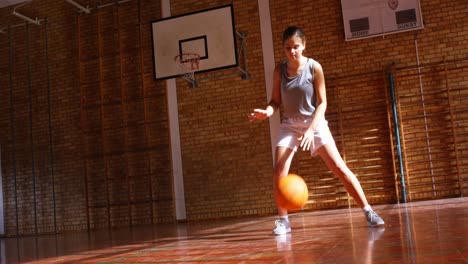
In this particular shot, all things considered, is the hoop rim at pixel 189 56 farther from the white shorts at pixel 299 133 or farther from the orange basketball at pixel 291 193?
the orange basketball at pixel 291 193

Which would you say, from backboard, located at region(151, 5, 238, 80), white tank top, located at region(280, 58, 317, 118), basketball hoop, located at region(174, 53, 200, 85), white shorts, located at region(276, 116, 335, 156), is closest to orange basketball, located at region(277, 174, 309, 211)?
white shorts, located at region(276, 116, 335, 156)

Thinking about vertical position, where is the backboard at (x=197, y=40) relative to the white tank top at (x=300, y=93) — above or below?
above

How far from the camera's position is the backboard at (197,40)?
9375 mm

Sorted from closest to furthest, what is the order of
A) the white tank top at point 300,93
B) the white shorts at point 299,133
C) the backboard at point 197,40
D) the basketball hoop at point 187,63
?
1. the white shorts at point 299,133
2. the white tank top at point 300,93
3. the backboard at point 197,40
4. the basketball hoop at point 187,63

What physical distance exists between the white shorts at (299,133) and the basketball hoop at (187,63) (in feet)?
17.7

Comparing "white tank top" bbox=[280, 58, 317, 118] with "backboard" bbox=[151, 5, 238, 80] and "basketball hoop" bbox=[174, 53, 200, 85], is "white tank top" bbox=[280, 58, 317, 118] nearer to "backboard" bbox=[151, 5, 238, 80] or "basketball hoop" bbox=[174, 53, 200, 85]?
"backboard" bbox=[151, 5, 238, 80]

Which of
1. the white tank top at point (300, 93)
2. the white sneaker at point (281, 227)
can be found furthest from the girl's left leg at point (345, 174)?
the white sneaker at point (281, 227)

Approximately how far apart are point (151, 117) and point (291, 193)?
7.11m

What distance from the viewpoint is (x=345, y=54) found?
964 centimetres

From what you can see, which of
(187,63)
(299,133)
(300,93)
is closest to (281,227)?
(299,133)

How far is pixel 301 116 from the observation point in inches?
167

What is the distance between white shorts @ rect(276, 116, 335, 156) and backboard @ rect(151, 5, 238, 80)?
505cm

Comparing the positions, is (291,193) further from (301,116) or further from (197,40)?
(197,40)

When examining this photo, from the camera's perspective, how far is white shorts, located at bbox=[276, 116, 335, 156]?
163 inches
